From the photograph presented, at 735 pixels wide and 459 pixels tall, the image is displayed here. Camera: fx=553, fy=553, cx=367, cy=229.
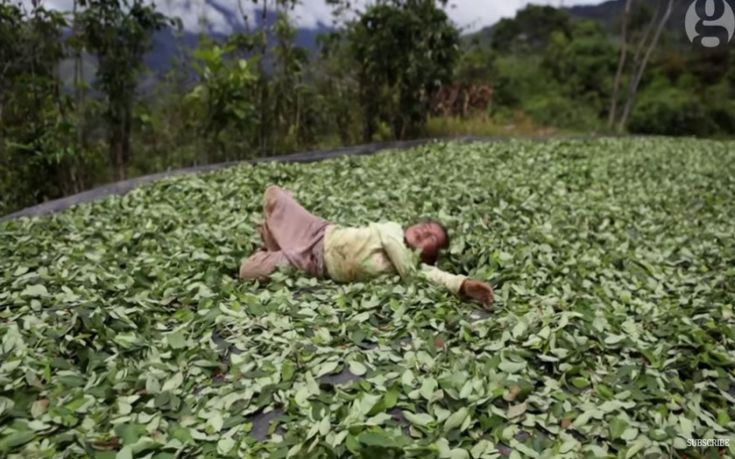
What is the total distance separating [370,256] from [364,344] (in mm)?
659

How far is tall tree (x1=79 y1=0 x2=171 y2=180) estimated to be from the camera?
555 cm

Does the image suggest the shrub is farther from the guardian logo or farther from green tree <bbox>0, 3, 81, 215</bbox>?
green tree <bbox>0, 3, 81, 215</bbox>

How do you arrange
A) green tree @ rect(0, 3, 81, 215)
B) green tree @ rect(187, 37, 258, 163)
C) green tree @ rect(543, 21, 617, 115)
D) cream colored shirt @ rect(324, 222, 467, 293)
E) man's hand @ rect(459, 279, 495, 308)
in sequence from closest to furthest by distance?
man's hand @ rect(459, 279, 495, 308) → cream colored shirt @ rect(324, 222, 467, 293) → green tree @ rect(0, 3, 81, 215) → green tree @ rect(187, 37, 258, 163) → green tree @ rect(543, 21, 617, 115)

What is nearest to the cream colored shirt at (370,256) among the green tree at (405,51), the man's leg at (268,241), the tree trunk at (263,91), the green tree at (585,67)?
the man's leg at (268,241)

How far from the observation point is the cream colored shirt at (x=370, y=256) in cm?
259

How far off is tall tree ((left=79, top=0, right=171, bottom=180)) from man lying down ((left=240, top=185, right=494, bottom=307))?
3974 millimetres

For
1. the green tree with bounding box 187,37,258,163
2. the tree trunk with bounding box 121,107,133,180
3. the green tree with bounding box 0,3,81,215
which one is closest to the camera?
the green tree with bounding box 0,3,81,215

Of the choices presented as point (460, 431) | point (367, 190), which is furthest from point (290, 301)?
point (367, 190)

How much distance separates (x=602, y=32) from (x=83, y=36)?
1658cm

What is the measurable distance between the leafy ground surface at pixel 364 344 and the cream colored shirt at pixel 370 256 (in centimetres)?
8

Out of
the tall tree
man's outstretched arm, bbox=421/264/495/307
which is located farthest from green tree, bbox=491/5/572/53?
man's outstretched arm, bbox=421/264/495/307

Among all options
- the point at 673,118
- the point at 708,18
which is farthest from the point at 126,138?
the point at 673,118

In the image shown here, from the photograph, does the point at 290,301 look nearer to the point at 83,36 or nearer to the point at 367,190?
the point at 367,190

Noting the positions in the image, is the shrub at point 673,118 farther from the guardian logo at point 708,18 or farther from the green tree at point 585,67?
the guardian logo at point 708,18
